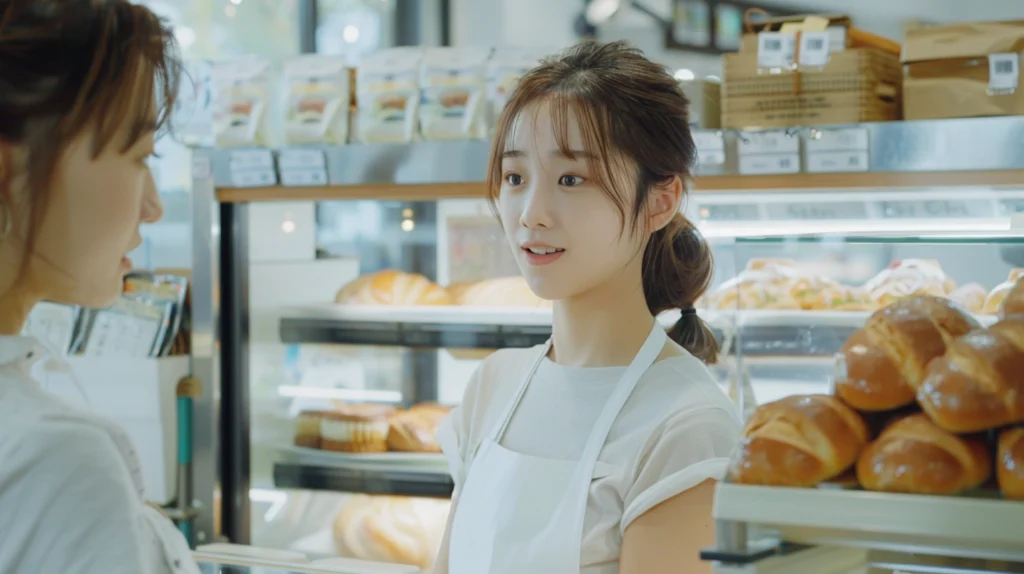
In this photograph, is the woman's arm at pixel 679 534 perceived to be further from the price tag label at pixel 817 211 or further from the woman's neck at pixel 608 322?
the price tag label at pixel 817 211

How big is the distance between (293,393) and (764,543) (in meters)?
2.28

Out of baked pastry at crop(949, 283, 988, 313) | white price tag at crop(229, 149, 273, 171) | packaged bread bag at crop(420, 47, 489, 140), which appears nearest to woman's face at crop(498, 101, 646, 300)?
baked pastry at crop(949, 283, 988, 313)

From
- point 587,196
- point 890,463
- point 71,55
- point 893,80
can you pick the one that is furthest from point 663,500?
point 893,80

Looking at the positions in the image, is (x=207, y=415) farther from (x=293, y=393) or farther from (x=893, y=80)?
(x=893, y=80)

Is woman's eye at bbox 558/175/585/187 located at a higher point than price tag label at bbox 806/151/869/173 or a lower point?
lower

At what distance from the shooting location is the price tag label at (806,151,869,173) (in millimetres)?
2168

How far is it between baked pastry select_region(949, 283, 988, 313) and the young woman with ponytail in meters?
0.45

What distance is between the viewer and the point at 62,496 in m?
0.78

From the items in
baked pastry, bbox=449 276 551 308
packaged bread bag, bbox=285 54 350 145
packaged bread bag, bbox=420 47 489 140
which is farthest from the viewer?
baked pastry, bbox=449 276 551 308

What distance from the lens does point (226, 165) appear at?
271 cm

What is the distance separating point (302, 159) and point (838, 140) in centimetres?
124

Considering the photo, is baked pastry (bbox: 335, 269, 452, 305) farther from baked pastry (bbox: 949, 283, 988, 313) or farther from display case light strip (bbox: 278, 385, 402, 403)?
baked pastry (bbox: 949, 283, 988, 313)

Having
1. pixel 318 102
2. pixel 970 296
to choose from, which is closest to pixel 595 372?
pixel 970 296

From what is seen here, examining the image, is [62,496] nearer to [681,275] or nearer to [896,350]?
[896,350]
